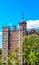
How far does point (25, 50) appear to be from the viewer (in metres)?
20.7

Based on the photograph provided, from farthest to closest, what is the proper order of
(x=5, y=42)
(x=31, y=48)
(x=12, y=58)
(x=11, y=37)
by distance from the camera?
(x=11, y=37)
(x=5, y=42)
(x=12, y=58)
(x=31, y=48)

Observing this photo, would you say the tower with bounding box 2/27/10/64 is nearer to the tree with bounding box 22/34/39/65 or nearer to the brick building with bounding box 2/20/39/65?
the brick building with bounding box 2/20/39/65

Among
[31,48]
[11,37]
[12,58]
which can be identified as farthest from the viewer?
[11,37]

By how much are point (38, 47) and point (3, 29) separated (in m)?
6.39

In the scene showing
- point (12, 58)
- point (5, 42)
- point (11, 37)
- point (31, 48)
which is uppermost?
point (11, 37)

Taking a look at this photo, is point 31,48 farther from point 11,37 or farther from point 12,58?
point 11,37

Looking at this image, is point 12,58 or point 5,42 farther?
point 5,42

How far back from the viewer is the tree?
18.5 metres

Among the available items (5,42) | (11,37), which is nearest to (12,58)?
(5,42)

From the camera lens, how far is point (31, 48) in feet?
64.3

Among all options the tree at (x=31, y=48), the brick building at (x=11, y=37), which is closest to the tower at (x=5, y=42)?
the brick building at (x=11, y=37)

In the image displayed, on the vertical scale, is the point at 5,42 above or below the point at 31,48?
above

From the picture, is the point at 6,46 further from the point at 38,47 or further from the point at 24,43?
the point at 38,47

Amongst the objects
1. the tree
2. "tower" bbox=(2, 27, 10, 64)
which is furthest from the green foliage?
"tower" bbox=(2, 27, 10, 64)
